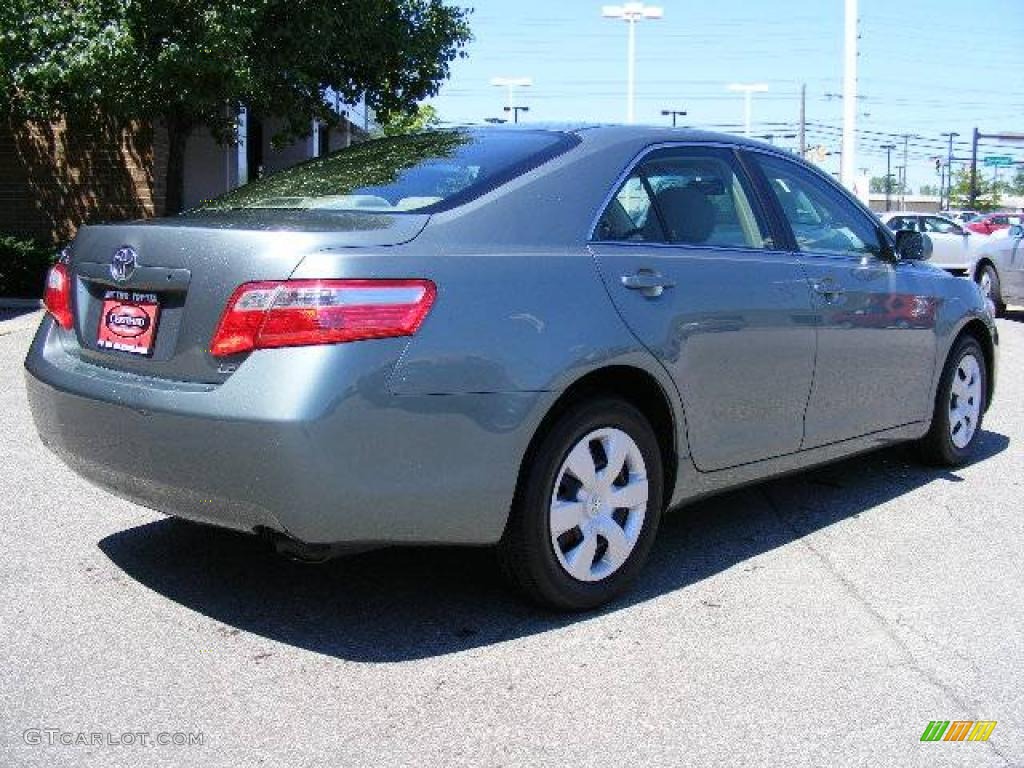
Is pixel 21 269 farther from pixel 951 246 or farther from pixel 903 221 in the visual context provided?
pixel 903 221

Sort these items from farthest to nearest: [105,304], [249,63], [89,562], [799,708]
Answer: [249,63], [89,562], [105,304], [799,708]

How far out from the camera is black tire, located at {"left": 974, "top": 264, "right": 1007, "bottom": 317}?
16719mm

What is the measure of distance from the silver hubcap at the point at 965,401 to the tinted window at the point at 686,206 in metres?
1.99

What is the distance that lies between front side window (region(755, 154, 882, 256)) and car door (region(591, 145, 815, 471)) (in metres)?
0.22

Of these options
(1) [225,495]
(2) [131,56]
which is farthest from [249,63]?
(1) [225,495]

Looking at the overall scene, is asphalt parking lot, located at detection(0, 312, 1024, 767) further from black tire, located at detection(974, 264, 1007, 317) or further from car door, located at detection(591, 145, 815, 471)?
black tire, located at detection(974, 264, 1007, 317)

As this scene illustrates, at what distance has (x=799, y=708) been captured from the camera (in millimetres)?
3199

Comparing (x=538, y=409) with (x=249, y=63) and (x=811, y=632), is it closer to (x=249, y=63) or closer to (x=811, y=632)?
(x=811, y=632)

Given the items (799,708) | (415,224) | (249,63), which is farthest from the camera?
(249,63)

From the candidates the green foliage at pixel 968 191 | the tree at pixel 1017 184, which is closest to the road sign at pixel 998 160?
the green foliage at pixel 968 191

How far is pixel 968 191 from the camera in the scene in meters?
118

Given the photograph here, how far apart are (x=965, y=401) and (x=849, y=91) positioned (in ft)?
64.2

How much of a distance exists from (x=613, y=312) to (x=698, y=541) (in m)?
1.42

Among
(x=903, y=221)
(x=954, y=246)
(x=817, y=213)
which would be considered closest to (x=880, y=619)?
(x=817, y=213)
